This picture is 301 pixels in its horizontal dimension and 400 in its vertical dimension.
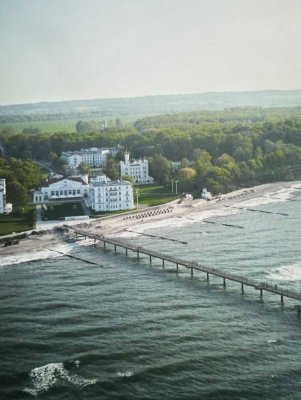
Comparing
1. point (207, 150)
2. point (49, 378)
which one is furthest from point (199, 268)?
point (207, 150)

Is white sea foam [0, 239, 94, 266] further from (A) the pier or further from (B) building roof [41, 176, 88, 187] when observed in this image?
(B) building roof [41, 176, 88, 187]

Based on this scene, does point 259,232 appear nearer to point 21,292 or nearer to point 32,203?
point 21,292

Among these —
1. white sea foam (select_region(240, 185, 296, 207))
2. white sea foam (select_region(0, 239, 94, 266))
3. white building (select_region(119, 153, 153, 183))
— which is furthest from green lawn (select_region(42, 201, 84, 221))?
white sea foam (select_region(240, 185, 296, 207))

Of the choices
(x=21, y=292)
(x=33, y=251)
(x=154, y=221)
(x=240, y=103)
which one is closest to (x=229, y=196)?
(x=154, y=221)

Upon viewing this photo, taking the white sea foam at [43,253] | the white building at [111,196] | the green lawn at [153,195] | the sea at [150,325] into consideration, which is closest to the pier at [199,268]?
the sea at [150,325]

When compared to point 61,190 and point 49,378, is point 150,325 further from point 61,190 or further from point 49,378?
point 61,190

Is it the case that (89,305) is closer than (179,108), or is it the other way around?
(89,305)
